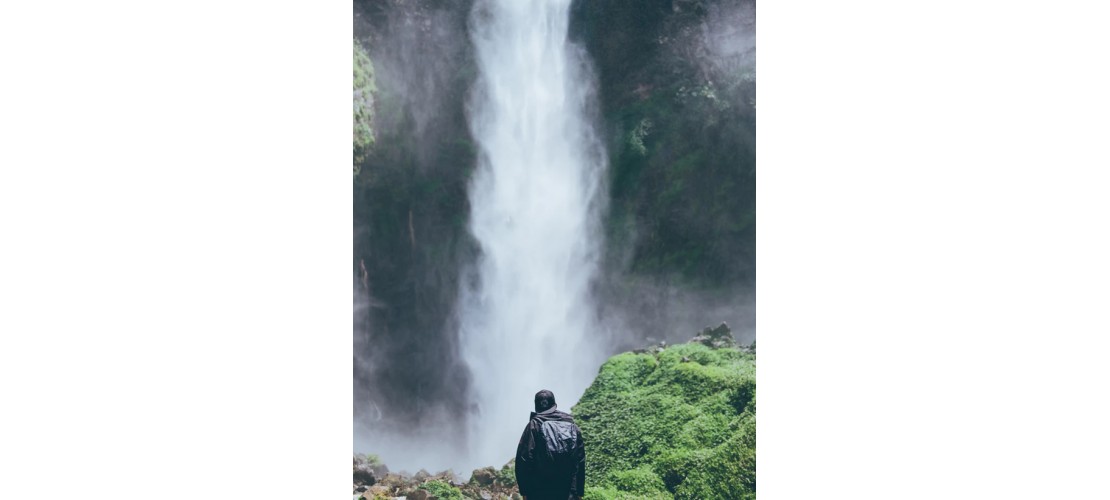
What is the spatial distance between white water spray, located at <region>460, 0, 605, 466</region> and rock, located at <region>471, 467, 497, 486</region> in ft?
0.28

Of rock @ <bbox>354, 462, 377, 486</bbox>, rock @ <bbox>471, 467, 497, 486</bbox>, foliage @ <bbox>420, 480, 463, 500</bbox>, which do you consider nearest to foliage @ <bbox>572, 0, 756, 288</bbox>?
rock @ <bbox>471, 467, 497, 486</bbox>

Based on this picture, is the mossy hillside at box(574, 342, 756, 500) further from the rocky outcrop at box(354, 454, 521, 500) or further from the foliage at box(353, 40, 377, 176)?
the foliage at box(353, 40, 377, 176)

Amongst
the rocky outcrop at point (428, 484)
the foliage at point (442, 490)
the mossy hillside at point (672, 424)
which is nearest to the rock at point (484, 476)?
the rocky outcrop at point (428, 484)

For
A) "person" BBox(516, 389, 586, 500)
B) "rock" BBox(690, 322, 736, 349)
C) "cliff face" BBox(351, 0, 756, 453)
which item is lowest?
"person" BBox(516, 389, 586, 500)

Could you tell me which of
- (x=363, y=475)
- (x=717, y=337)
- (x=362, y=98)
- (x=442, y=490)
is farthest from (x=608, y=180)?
(x=363, y=475)

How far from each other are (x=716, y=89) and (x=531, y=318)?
2.54 m

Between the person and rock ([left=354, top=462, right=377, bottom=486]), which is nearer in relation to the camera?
the person

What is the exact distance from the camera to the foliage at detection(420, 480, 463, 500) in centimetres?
877

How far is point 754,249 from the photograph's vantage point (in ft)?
27.8

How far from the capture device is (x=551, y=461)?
7.20 meters

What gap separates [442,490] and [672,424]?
6.81ft

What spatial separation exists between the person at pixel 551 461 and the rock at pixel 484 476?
1.51 meters

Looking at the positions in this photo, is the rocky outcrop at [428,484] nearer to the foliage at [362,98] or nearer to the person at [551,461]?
the person at [551,461]

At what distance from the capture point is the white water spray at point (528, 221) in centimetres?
886
